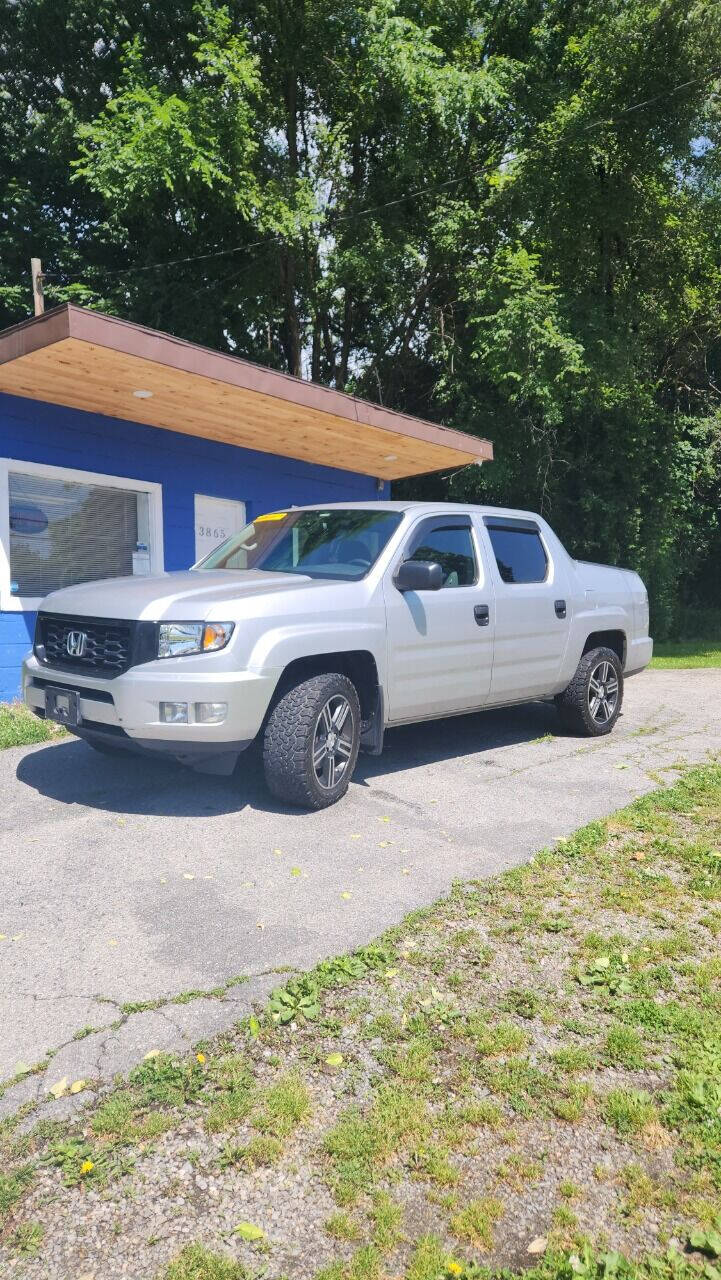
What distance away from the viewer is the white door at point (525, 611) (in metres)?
6.26

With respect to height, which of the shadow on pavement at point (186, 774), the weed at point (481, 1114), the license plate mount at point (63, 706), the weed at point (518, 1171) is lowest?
the weed at point (518, 1171)

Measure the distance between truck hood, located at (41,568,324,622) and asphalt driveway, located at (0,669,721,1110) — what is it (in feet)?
3.91

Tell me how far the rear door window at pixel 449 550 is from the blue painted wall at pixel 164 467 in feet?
15.6

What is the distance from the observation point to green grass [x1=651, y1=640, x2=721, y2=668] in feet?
46.5

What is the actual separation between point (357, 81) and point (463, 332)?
495cm

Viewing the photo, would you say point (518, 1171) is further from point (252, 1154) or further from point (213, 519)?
point (213, 519)

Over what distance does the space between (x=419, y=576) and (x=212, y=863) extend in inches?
85.2

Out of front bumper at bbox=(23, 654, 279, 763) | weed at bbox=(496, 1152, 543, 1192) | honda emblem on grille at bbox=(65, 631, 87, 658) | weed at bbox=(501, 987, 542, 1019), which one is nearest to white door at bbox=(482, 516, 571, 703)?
front bumper at bbox=(23, 654, 279, 763)

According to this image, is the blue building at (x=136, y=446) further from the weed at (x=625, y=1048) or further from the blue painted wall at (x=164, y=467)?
the weed at (x=625, y=1048)

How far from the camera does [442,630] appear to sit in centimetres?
572

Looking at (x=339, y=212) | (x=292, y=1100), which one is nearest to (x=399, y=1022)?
(x=292, y=1100)

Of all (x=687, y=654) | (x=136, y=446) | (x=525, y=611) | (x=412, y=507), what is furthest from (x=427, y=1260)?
(x=687, y=654)

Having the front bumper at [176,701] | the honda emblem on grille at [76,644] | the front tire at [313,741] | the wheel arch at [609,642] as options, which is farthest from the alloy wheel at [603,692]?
the honda emblem on grille at [76,644]

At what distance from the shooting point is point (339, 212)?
16.2m
